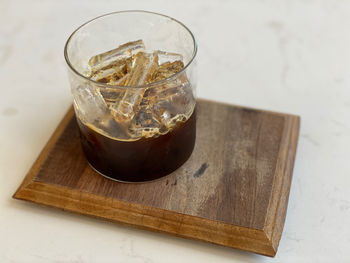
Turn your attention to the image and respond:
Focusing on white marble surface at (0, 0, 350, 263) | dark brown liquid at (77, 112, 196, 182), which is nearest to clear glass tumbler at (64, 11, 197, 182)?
dark brown liquid at (77, 112, 196, 182)

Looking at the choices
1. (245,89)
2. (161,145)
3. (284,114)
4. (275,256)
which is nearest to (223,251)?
(275,256)

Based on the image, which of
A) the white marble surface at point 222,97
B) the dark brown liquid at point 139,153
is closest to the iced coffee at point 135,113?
the dark brown liquid at point 139,153

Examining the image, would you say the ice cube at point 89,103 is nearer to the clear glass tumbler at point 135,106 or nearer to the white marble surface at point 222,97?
the clear glass tumbler at point 135,106

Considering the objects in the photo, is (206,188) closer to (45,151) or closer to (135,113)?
(135,113)

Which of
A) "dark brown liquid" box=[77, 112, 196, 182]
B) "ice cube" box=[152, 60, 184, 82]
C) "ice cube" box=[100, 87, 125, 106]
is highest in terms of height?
"ice cube" box=[100, 87, 125, 106]

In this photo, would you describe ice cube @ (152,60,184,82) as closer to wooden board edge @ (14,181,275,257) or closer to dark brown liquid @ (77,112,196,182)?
dark brown liquid @ (77,112,196,182)

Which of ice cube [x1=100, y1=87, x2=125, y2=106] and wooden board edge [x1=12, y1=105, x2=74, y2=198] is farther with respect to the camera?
wooden board edge [x1=12, y1=105, x2=74, y2=198]
